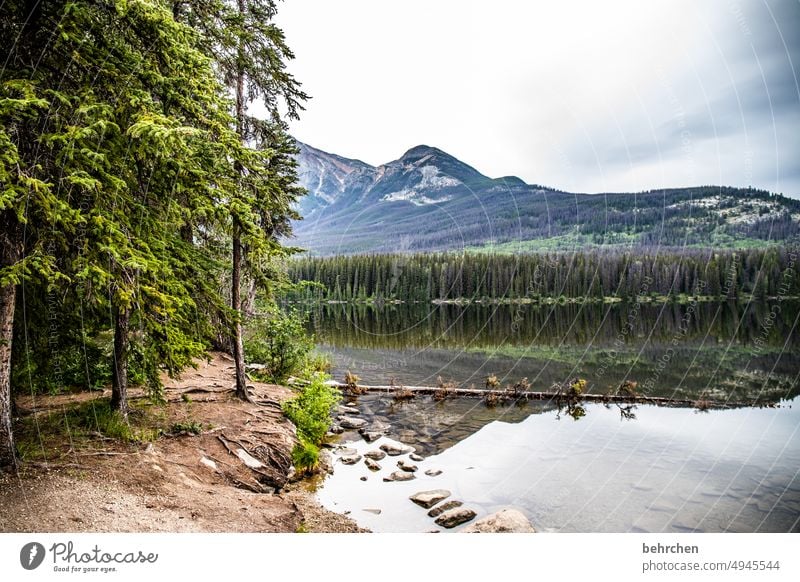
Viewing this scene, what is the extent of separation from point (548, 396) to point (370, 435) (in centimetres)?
741

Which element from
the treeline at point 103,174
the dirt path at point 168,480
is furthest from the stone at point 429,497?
the treeline at point 103,174

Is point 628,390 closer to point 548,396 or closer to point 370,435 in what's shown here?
point 548,396

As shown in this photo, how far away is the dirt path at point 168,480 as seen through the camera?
4.24 metres

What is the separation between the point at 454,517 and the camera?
692 centimetres

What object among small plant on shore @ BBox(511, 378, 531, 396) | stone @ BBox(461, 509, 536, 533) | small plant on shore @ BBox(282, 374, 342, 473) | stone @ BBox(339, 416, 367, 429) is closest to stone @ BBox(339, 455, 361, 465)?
small plant on shore @ BBox(282, 374, 342, 473)

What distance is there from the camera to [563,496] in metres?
7.90

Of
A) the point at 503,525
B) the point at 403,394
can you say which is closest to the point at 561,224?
the point at 403,394

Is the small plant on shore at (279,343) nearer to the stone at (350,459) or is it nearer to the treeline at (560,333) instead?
the stone at (350,459)

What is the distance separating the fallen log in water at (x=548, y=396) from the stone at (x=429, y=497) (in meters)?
6.60

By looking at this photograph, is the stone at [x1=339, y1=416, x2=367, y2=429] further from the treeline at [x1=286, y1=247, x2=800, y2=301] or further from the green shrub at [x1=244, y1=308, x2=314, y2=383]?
the treeline at [x1=286, y1=247, x2=800, y2=301]

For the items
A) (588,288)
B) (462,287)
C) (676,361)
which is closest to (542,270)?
(588,288)

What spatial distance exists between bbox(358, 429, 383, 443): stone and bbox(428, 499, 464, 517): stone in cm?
423
